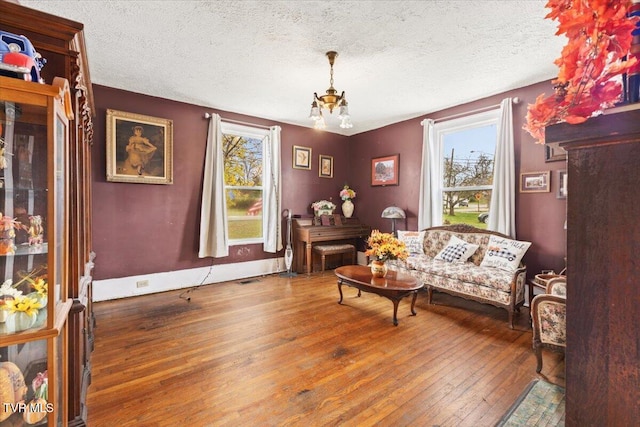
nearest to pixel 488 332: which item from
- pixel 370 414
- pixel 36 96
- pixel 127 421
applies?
pixel 370 414

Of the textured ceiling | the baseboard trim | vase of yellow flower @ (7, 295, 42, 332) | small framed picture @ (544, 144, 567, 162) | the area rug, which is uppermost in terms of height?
the textured ceiling

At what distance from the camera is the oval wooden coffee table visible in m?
2.94

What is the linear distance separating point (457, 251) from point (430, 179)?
1234 millimetres

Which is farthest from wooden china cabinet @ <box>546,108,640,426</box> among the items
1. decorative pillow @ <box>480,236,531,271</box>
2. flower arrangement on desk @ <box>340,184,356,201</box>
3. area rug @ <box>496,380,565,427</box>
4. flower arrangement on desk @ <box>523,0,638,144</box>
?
flower arrangement on desk @ <box>340,184,356,201</box>

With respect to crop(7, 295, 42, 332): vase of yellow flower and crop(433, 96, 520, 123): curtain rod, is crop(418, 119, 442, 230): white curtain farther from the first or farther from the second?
crop(7, 295, 42, 332): vase of yellow flower

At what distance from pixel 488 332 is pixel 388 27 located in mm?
2971

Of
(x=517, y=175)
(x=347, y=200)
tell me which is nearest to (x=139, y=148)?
(x=347, y=200)

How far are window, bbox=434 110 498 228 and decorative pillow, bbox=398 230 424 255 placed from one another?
1.79 ft

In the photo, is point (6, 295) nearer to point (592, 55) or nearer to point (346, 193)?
point (592, 55)

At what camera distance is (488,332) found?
2.85m

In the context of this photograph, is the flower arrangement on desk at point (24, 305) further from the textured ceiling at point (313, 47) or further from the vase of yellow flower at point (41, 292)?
the textured ceiling at point (313, 47)

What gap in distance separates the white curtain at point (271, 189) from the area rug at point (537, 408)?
3.84 metres

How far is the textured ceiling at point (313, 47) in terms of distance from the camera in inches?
86.7

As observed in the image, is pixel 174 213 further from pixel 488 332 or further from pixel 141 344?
pixel 488 332
